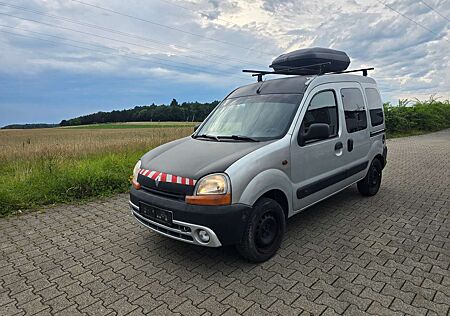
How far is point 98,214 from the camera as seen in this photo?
486 cm

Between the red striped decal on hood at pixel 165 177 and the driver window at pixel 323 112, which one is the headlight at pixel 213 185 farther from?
the driver window at pixel 323 112

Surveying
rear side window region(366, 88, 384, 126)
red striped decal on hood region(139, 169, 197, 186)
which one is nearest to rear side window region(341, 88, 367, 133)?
rear side window region(366, 88, 384, 126)

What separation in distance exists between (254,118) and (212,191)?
53.9 inches

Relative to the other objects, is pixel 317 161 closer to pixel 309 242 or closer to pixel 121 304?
pixel 309 242

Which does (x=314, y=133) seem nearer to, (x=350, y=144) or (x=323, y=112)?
(x=323, y=112)

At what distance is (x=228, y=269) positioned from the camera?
3.12m

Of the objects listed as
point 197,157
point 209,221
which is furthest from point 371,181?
point 209,221

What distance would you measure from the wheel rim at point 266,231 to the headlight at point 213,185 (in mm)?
627

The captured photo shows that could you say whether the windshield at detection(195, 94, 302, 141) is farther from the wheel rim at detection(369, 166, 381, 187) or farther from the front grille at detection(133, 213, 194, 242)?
the wheel rim at detection(369, 166, 381, 187)

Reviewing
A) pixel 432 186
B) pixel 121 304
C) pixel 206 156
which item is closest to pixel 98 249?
pixel 121 304

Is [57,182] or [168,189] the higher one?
[168,189]

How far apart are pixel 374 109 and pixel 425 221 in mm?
2037

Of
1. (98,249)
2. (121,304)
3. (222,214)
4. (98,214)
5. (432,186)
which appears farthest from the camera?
(432,186)

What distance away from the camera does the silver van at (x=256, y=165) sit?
9.39 ft
